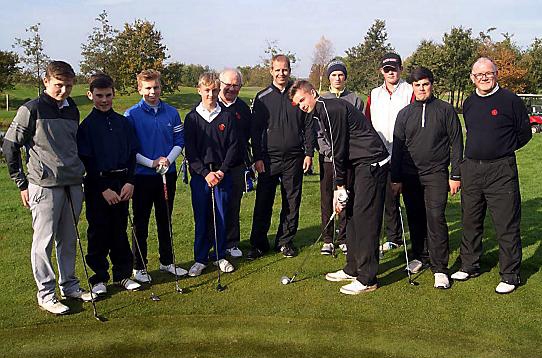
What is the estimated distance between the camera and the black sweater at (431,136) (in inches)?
232

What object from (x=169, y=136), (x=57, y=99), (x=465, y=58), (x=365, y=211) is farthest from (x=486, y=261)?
(x=465, y=58)

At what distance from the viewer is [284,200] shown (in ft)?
22.8

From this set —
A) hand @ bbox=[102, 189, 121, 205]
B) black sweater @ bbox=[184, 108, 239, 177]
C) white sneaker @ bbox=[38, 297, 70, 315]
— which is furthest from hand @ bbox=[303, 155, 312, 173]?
white sneaker @ bbox=[38, 297, 70, 315]

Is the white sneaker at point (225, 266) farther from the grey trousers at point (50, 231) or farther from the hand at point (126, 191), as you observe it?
the grey trousers at point (50, 231)

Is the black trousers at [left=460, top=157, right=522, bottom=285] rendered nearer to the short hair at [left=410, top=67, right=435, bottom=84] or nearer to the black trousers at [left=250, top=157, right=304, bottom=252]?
the short hair at [left=410, top=67, right=435, bottom=84]

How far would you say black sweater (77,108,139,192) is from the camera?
17.5ft

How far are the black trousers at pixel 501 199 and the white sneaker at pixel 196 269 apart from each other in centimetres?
298

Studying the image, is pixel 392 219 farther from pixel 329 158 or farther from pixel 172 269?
pixel 172 269

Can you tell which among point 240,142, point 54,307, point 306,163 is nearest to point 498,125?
point 306,163

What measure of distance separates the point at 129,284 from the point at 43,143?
5.63ft

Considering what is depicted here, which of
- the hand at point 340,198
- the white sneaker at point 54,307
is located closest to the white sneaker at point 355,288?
the hand at point 340,198

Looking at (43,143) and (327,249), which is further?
(327,249)

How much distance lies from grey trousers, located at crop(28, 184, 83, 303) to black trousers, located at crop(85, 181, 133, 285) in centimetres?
15

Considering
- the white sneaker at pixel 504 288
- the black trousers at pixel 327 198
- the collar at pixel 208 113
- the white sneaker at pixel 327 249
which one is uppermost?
the collar at pixel 208 113
